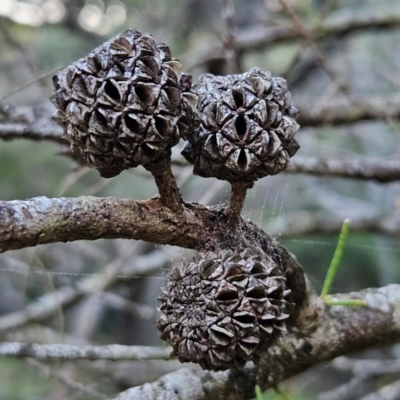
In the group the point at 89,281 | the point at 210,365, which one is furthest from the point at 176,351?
the point at 89,281

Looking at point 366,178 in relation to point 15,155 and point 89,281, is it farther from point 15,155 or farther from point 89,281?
point 15,155

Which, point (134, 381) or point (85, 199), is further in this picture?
point (134, 381)

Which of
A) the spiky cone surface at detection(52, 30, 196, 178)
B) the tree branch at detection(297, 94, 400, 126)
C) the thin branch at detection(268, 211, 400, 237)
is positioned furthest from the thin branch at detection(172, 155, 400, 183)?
the spiky cone surface at detection(52, 30, 196, 178)

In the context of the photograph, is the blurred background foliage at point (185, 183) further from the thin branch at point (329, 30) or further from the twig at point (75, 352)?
the twig at point (75, 352)

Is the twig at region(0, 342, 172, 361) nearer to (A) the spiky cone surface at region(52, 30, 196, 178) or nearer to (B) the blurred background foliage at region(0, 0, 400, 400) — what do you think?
(A) the spiky cone surface at region(52, 30, 196, 178)

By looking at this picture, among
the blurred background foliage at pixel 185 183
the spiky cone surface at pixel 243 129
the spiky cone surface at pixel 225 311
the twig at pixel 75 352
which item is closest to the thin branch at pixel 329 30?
the blurred background foliage at pixel 185 183

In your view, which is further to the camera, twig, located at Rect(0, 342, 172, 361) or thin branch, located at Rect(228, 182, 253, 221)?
twig, located at Rect(0, 342, 172, 361)
